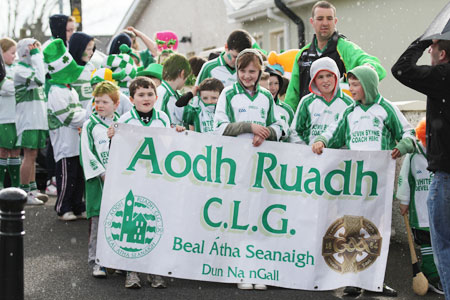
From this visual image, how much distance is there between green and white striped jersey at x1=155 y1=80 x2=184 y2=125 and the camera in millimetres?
8188

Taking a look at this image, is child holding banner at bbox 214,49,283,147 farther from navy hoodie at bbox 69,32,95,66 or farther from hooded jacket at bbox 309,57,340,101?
navy hoodie at bbox 69,32,95,66

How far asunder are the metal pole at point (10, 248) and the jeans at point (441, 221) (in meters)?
2.60

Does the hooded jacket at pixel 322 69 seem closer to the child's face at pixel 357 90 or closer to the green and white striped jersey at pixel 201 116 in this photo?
the child's face at pixel 357 90

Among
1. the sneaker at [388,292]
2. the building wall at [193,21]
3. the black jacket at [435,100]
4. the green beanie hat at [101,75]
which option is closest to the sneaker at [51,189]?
the green beanie hat at [101,75]

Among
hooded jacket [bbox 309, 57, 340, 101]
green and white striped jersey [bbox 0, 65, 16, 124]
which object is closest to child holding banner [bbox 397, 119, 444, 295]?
hooded jacket [bbox 309, 57, 340, 101]

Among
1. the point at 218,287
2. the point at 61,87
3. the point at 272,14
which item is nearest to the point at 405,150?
the point at 218,287

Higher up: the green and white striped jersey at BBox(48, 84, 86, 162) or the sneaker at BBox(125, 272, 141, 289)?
the green and white striped jersey at BBox(48, 84, 86, 162)

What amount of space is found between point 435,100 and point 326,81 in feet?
6.91

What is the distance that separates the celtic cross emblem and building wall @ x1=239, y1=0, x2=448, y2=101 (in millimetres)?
8361

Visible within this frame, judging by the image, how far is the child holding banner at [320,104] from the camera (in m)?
7.13

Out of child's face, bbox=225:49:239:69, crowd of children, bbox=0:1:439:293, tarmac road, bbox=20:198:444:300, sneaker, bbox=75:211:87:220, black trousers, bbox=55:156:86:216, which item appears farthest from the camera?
sneaker, bbox=75:211:87:220

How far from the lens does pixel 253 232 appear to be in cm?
654

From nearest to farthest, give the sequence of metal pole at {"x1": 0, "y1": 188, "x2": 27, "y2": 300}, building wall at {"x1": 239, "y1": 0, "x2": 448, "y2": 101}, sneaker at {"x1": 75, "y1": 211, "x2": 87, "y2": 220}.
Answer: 1. metal pole at {"x1": 0, "y1": 188, "x2": 27, "y2": 300}
2. sneaker at {"x1": 75, "y1": 211, "x2": 87, "y2": 220}
3. building wall at {"x1": 239, "y1": 0, "x2": 448, "y2": 101}

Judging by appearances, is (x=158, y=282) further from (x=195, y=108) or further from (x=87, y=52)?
(x=87, y=52)
